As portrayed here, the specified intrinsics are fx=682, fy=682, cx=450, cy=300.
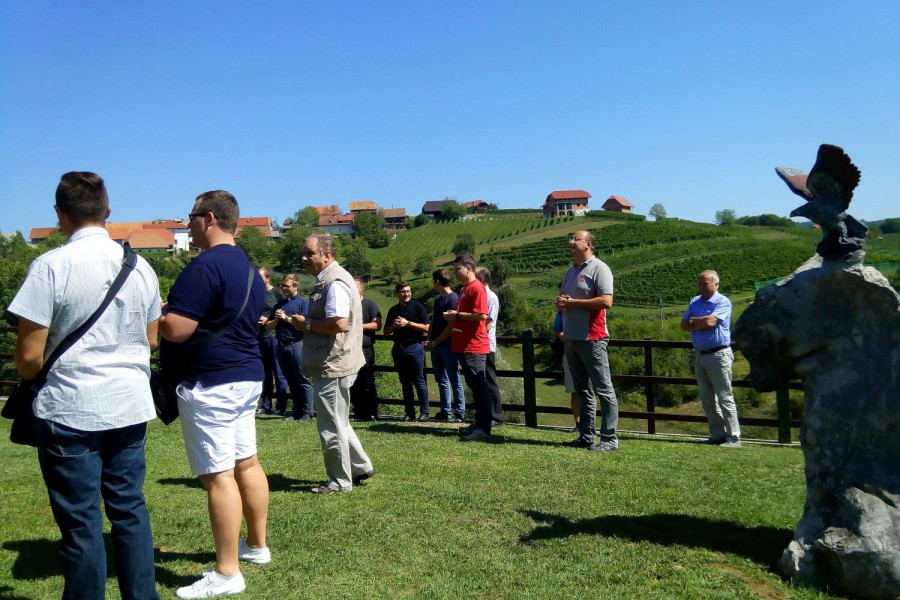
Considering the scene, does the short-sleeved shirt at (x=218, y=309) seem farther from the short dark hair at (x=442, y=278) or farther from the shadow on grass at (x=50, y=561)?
the short dark hair at (x=442, y=278)

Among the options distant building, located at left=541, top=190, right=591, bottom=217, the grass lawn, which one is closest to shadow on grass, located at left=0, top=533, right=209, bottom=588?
the grass lawn

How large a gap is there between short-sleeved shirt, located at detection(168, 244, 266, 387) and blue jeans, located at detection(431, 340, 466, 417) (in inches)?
216

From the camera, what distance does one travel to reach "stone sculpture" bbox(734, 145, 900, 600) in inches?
133

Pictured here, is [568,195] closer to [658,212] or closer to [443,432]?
[658,212]

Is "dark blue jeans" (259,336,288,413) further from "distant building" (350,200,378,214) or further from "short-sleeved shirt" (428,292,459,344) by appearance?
"distant building" (350,200,378,214)

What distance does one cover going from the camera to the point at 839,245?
3.65m

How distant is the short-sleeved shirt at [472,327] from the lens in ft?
24.7

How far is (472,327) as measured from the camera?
7.62 meters

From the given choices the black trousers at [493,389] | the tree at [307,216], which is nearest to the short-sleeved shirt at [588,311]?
the black trousers at [493,389]

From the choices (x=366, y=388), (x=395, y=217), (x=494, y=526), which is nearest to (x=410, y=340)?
(x=366, y=388)

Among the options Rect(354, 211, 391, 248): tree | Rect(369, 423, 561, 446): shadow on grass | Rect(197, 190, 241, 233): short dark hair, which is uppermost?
Rect(354, 211, 391, 248): tree

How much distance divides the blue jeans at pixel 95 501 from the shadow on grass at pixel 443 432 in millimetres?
4455

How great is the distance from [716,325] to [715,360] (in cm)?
39

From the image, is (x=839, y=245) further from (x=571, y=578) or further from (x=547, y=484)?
(x=547, y=484)
